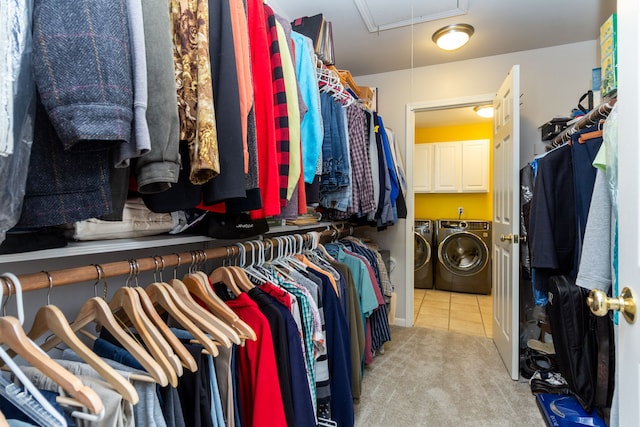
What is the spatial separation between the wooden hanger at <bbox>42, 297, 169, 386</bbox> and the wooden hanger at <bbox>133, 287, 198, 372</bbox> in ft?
0.21

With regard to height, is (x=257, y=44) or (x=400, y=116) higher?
(x=400, y=116)

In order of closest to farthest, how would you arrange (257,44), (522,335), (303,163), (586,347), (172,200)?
1. (172,200)
2. (257,44)
3. (303,163)
4. (586,347)
5. (522,335)

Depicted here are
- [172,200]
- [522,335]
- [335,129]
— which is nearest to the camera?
[172,200]

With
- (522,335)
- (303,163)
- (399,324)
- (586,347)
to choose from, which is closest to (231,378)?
(303,163)

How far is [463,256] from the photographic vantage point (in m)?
4.58

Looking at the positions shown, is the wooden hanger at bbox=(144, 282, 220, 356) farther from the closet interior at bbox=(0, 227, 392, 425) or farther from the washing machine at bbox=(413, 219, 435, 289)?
the washing machine at bbox=(413, 219, 435, 289)

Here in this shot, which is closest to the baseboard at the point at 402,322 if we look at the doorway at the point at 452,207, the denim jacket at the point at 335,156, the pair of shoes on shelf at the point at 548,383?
the doorway at the point at 452,207

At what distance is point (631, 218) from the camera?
2.34ft

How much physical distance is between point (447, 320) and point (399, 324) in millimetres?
542

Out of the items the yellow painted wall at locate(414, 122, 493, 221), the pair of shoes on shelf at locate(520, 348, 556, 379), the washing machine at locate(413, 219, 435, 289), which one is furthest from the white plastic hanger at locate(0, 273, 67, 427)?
the yellow painted wall at locate(414, 122, 493, 221)

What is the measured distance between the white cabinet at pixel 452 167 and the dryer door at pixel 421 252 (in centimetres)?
82

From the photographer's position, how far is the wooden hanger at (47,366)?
0.56m

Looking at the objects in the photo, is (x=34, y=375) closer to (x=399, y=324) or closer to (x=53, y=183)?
(x=53, y=183)

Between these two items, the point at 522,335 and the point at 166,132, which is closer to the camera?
the point at 166,132
